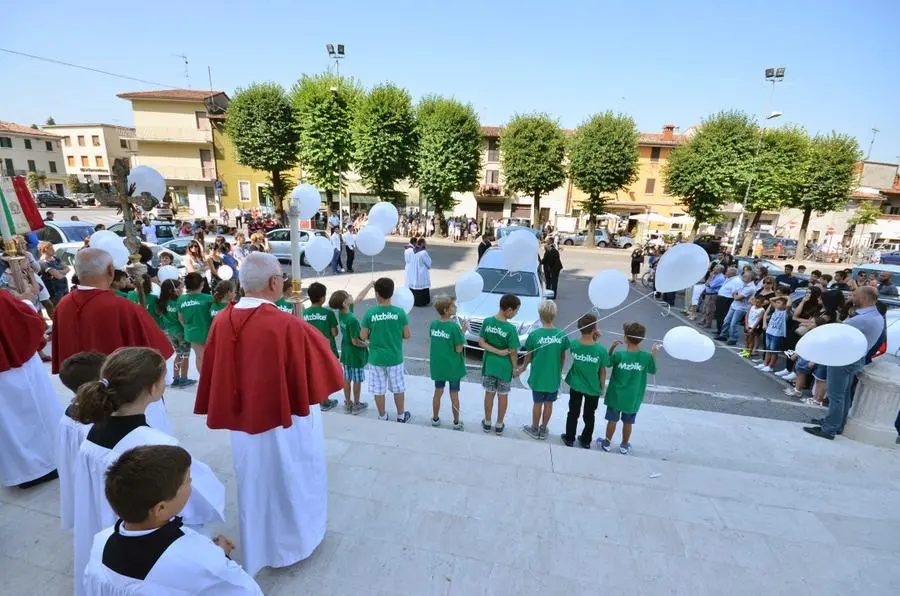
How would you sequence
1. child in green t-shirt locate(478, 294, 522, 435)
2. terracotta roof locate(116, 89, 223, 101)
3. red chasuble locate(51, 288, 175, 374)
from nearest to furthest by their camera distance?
red chasuble locate(51, 288, 175, 374), child in green t-shirt locate(478, 294, 522, 435), terracotta roof locate(116, 89, 223, 101)

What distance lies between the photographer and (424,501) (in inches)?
129

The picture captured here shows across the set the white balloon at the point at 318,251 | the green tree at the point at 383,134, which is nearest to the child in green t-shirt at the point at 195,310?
the white balloon at the point at 318,251

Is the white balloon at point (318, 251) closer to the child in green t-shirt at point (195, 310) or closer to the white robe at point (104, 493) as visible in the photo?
the child in green t-shirt at point (195, 310)

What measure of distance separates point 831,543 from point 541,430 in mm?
2488

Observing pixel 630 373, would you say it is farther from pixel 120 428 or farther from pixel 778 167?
pixel 778 167

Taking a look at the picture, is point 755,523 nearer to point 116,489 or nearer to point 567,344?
point 567,344

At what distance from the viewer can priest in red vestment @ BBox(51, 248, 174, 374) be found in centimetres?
305

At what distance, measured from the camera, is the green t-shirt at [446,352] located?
468 centimetres

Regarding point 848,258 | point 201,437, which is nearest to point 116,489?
point 201,437

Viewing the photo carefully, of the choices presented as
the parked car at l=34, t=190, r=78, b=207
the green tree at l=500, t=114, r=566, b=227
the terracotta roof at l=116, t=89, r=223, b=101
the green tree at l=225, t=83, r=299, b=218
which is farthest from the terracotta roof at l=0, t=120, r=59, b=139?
the green tree at l=500, t=114, r=566, b=227

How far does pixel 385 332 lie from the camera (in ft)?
15.5

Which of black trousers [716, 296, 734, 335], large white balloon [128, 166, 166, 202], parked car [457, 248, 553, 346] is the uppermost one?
large white balloon [128, 166, 166, 202]

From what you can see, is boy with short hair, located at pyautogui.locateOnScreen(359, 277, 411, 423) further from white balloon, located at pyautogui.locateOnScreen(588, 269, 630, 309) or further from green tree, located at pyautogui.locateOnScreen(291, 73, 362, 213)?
green tree, located at pyautogui.locateOnScreen(291, 73, 362, 213)

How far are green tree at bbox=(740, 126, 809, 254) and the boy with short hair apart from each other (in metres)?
28.8
